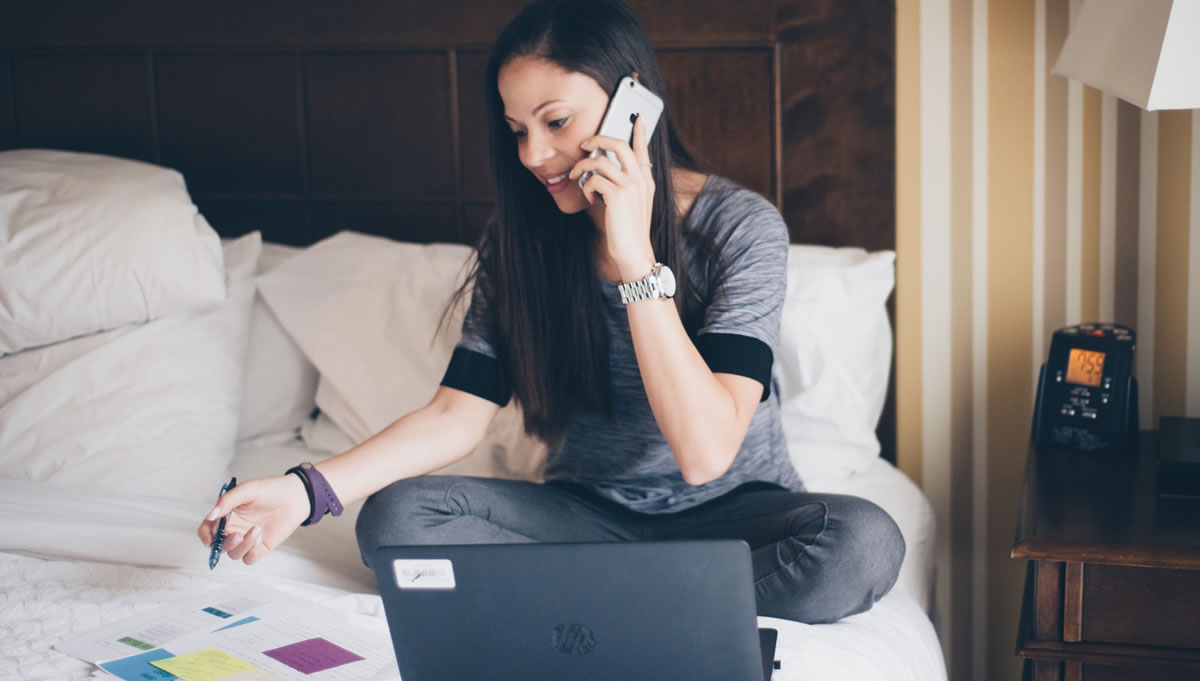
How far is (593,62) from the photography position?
1.39 m

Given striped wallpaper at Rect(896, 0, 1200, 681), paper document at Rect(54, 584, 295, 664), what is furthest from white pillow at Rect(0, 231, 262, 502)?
striped wallpaper at Rect(896, 0, 1200, 681)

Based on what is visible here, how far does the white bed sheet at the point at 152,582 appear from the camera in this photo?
3.92ft

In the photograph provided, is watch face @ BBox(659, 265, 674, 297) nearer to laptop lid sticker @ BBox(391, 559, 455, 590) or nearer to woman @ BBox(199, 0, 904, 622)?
woman @ BBox(199, 0, 904, 622)

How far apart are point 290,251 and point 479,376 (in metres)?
0.73

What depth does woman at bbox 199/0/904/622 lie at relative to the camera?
4.21 ft

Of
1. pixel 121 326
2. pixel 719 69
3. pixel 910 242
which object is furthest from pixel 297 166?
pixel 910 242

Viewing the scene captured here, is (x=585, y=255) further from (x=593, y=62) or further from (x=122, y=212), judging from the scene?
(x=122, y=212)

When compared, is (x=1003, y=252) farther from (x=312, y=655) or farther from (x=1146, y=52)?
(x=312, y=655)

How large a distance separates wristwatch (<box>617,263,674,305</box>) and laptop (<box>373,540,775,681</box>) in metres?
0.41

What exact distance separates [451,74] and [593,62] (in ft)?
2.53

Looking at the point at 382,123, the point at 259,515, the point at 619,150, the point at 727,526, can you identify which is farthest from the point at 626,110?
the point at 382,123

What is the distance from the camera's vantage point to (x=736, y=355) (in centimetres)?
133

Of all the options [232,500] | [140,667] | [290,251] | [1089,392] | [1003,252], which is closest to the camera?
[140,667]

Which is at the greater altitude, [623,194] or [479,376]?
[623,194]
